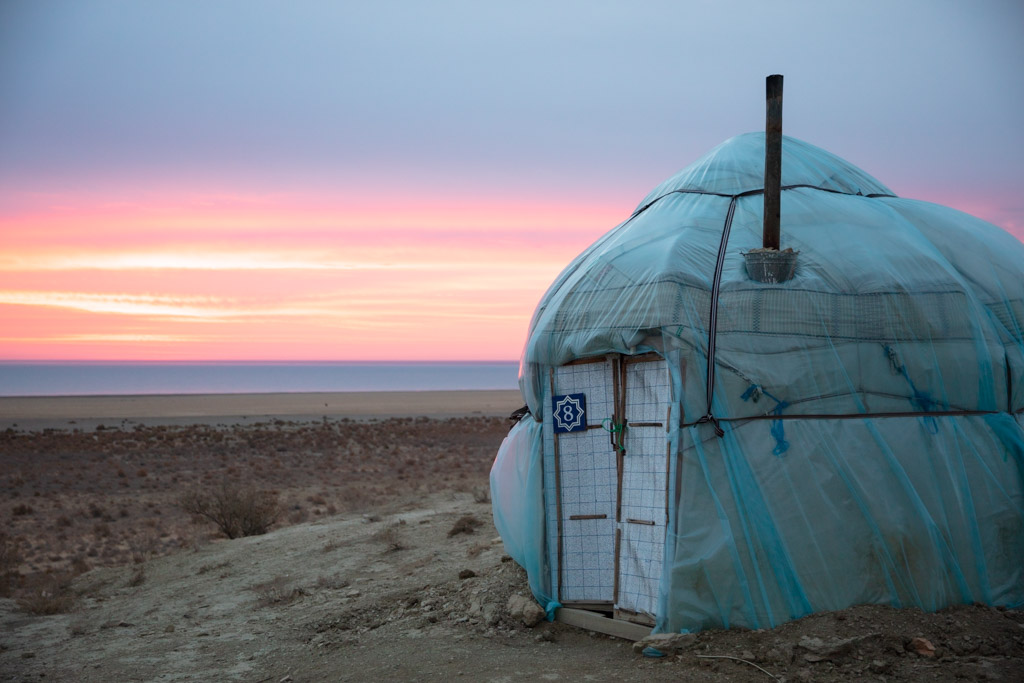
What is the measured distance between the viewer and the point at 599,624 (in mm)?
6914

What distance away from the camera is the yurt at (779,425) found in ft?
20.2

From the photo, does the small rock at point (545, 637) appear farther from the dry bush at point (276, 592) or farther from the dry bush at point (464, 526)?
the dry bush at point (464, 526)

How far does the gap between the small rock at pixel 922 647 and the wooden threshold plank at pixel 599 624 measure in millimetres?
1801

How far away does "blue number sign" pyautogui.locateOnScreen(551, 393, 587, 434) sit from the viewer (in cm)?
717

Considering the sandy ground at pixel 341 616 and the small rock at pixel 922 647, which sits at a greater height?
the small rock at pixel 922 647

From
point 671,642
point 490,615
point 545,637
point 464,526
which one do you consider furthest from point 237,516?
point 671,642

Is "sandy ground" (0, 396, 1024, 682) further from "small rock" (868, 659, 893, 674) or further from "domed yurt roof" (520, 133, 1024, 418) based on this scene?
"domed yurt roof" (520, 133, 1024, 418)

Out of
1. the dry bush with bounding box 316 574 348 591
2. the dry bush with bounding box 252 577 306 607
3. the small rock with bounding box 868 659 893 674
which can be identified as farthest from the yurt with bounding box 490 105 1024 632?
the dry bush with bounding box 252 577 306 607

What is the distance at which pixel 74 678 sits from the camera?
22.8ft

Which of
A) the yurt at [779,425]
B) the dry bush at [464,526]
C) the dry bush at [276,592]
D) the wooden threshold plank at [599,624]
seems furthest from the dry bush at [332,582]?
the wooden threshold plank at [599,624]

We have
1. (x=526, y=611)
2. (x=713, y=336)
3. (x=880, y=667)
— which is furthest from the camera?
(x=526, y=611)

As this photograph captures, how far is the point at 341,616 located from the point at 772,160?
18.3ft

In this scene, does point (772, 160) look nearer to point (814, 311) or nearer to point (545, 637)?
point (814, 311)

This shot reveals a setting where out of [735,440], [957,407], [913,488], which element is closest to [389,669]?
Result: [735,440]
